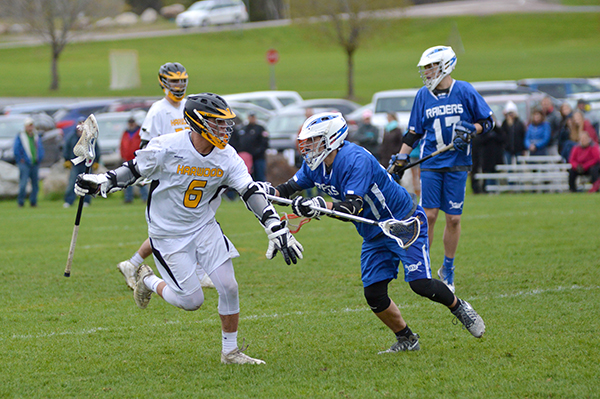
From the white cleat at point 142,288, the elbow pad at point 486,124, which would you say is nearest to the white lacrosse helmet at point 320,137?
the white cleat at point 142,288

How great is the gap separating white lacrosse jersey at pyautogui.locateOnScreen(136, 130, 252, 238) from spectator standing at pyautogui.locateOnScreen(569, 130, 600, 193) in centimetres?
1240

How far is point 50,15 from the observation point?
1604 inches

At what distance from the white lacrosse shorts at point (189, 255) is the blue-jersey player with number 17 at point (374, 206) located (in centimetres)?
59

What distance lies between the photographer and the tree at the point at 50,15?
133 ft

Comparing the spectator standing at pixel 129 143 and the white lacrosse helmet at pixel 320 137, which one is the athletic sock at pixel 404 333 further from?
the spectator standing at pixel 129 143

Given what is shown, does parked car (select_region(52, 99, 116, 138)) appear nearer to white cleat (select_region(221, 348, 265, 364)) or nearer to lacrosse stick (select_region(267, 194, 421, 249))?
white cleat (select_region(221, 348, 265, 364))

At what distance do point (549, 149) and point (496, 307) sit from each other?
12943 millimetres

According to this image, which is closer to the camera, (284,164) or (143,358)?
(143,358)

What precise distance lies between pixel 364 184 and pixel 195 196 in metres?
1.22

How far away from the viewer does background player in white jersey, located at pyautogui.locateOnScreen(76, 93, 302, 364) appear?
16.5ft

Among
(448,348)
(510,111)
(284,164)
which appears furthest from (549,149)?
(448,348)

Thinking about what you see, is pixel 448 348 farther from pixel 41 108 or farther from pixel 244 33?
pixel 244 33

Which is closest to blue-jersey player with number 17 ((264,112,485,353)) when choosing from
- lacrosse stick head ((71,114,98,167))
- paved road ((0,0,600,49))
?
lacrosse stick head ((71,114,98,167))

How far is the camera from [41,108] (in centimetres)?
2883
